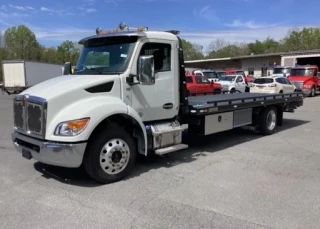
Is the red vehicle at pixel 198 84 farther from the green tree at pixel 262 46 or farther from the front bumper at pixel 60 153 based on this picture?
the green tree at pixel 262 46

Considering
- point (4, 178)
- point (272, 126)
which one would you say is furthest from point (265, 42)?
point (4, 178)

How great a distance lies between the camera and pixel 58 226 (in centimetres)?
390

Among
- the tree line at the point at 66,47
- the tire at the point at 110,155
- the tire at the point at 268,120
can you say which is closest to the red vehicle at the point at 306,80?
the tire at the point at 268,120

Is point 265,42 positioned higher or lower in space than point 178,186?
higher

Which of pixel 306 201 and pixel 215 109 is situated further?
pixel 215 109

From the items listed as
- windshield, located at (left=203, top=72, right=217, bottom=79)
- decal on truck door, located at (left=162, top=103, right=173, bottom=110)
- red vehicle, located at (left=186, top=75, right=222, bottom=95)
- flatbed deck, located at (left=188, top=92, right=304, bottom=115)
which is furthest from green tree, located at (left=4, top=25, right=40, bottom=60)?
decal on truck door, located at (left=162, top=103, right=173, bottom=110)

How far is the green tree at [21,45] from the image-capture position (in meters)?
65.4

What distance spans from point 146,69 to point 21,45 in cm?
7181

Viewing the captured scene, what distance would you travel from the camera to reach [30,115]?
516 cm

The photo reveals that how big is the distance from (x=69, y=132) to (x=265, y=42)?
10053cm

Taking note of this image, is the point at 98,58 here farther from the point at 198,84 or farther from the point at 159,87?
the point at 198,84

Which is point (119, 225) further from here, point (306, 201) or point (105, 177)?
point (306, 201)

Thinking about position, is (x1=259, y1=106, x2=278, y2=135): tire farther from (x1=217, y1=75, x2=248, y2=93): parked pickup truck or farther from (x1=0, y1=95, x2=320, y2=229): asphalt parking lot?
(x1=217, y1=75, x2=248, y2=93): parked pickup truck

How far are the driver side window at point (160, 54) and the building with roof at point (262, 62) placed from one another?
108 ft
